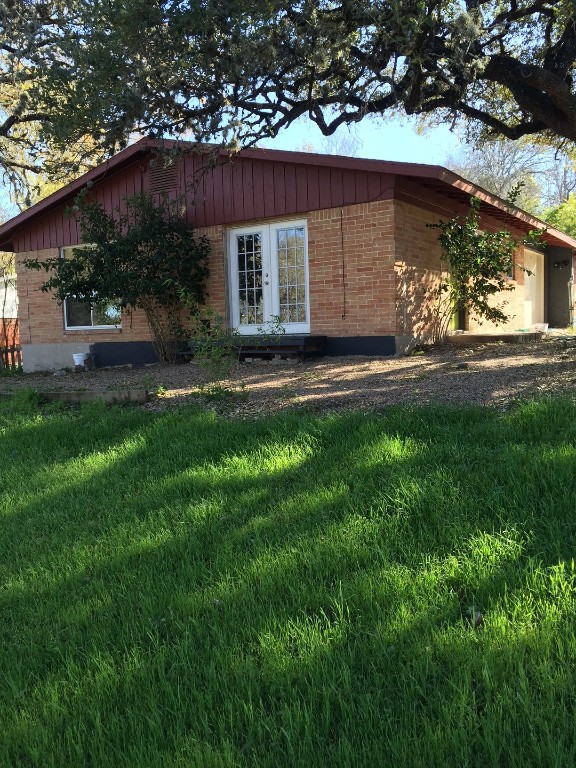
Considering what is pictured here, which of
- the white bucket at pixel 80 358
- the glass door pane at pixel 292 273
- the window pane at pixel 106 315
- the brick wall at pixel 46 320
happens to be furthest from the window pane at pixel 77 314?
the glass door pane at pixel 292 273

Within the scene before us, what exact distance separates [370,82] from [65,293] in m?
7.09

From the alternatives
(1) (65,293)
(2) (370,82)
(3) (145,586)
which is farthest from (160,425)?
(1) (65,293)

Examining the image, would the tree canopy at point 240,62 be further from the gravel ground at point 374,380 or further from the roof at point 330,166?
the gravel ground at point 374,380

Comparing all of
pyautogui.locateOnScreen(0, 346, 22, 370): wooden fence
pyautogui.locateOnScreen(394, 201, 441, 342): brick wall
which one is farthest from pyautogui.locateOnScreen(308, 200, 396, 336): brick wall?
pyautogui.locateOnScreen(0, 346, 22, 370): wooden fence

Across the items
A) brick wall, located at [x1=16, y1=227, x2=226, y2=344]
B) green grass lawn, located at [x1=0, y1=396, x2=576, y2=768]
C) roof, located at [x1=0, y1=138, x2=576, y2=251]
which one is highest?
roof, located at [x1=0, y1=138, x2=576, y2=251]

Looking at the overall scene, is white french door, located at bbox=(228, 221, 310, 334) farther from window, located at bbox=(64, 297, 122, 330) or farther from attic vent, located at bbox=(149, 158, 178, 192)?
window, located at bbox=(64, 297, 122, 330)

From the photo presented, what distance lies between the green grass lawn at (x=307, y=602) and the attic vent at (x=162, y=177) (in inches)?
374

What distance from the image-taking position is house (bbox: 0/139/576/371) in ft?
34.8

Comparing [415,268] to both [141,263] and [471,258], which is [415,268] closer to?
[471,258]

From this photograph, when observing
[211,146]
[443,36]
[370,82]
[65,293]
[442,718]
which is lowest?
[442,718]

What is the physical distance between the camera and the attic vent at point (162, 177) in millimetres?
13211

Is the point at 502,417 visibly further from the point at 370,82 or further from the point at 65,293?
the point at 65,293

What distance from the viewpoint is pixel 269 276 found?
12016 millimetres

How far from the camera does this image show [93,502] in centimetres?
455
